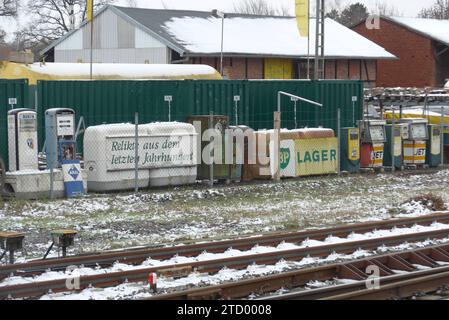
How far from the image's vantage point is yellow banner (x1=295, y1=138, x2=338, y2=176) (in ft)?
84.4

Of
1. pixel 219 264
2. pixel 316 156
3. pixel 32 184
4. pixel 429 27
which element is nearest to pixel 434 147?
pixel 316 156

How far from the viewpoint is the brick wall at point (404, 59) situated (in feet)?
199

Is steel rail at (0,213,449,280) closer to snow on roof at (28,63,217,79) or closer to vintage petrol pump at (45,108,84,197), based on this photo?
vintage petrol pump at (45,108,84,197)

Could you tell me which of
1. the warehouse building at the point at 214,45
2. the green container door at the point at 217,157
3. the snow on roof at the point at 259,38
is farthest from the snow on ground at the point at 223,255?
the snow on roof at the point at 259,38

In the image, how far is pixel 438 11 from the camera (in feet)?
389

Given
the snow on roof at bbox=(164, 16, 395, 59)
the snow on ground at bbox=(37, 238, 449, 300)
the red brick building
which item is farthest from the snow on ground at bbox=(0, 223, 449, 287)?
the red brick building

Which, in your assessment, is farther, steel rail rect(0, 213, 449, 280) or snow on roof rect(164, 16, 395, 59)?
snow on roof rect(164, 16, 395, 59)

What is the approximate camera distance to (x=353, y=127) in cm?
2858

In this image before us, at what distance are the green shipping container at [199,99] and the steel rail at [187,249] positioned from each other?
31.1ft

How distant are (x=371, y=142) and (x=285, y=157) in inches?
146

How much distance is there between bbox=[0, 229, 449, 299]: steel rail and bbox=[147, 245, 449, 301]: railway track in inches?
56.2

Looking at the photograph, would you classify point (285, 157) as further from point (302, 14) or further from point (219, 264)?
point (219, 264)

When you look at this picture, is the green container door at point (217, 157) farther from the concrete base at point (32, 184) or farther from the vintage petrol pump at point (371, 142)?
the vintage petrol pump at point (371, 142)
